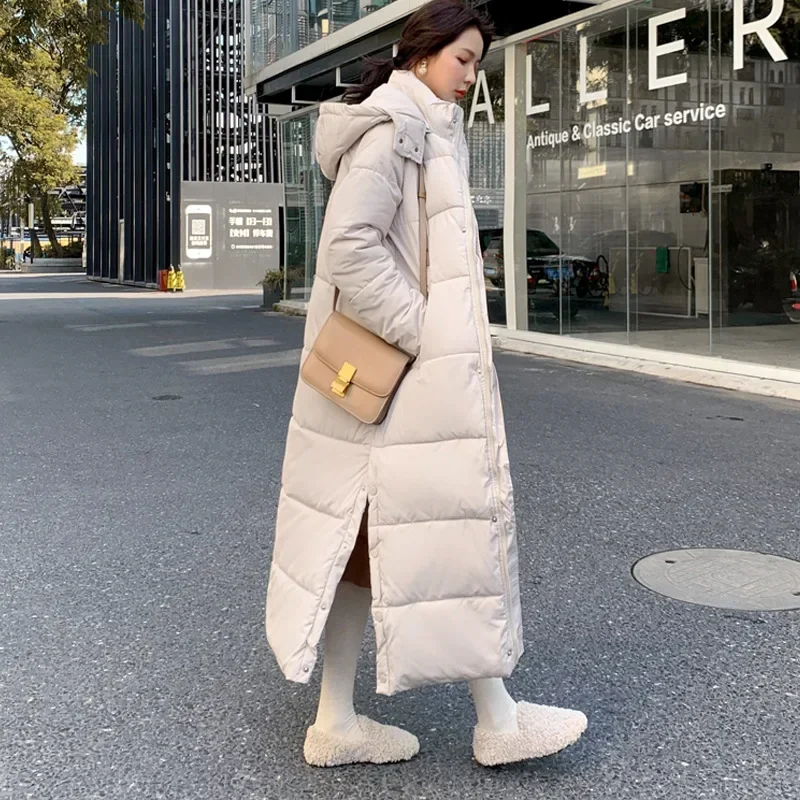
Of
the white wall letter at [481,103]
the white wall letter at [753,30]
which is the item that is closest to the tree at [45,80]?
the white wall letter at [481,103]

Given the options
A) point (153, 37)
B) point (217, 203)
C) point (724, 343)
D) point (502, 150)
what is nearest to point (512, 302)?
point (502, 150)

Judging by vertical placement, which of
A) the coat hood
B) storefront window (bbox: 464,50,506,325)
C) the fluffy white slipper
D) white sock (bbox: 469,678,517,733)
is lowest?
the fluffy white slipper

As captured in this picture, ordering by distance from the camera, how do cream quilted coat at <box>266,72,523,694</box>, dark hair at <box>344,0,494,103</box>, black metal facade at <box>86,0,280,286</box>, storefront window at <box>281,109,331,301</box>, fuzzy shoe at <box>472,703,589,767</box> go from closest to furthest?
1. cream quilted coat at <box>266,72,523,694</box>
2. dark hair at <box>344,0,494,103</box>
3. fuzzy shoe at <box>472,703,589,767</box>
4. storefront window at <box>281,109,331,301</box>
5. black metal facade at <box>86,0,280,286</box>

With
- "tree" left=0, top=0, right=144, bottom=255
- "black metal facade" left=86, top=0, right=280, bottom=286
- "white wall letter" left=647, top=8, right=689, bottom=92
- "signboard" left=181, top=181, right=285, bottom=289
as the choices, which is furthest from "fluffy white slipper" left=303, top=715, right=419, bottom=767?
"black metal facade" left=86, top=0, right=280, bottom=286

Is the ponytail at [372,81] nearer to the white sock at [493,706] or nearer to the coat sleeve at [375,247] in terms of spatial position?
the coat sleeve at [375,247]

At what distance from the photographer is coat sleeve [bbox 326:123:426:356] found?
2357mm

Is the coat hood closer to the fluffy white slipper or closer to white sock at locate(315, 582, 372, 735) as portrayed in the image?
white sock at locate(315, 582, 372, 735)

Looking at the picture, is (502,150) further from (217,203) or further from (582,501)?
(217,203)

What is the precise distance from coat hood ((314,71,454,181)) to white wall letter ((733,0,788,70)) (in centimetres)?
952

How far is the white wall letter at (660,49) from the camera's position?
11445 millimetres

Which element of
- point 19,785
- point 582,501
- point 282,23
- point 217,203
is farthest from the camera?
point 217,203

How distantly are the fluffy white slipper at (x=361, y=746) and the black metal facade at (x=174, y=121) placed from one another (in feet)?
104

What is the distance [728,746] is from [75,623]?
234 centimetres

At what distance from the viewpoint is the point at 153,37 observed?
35.3m
